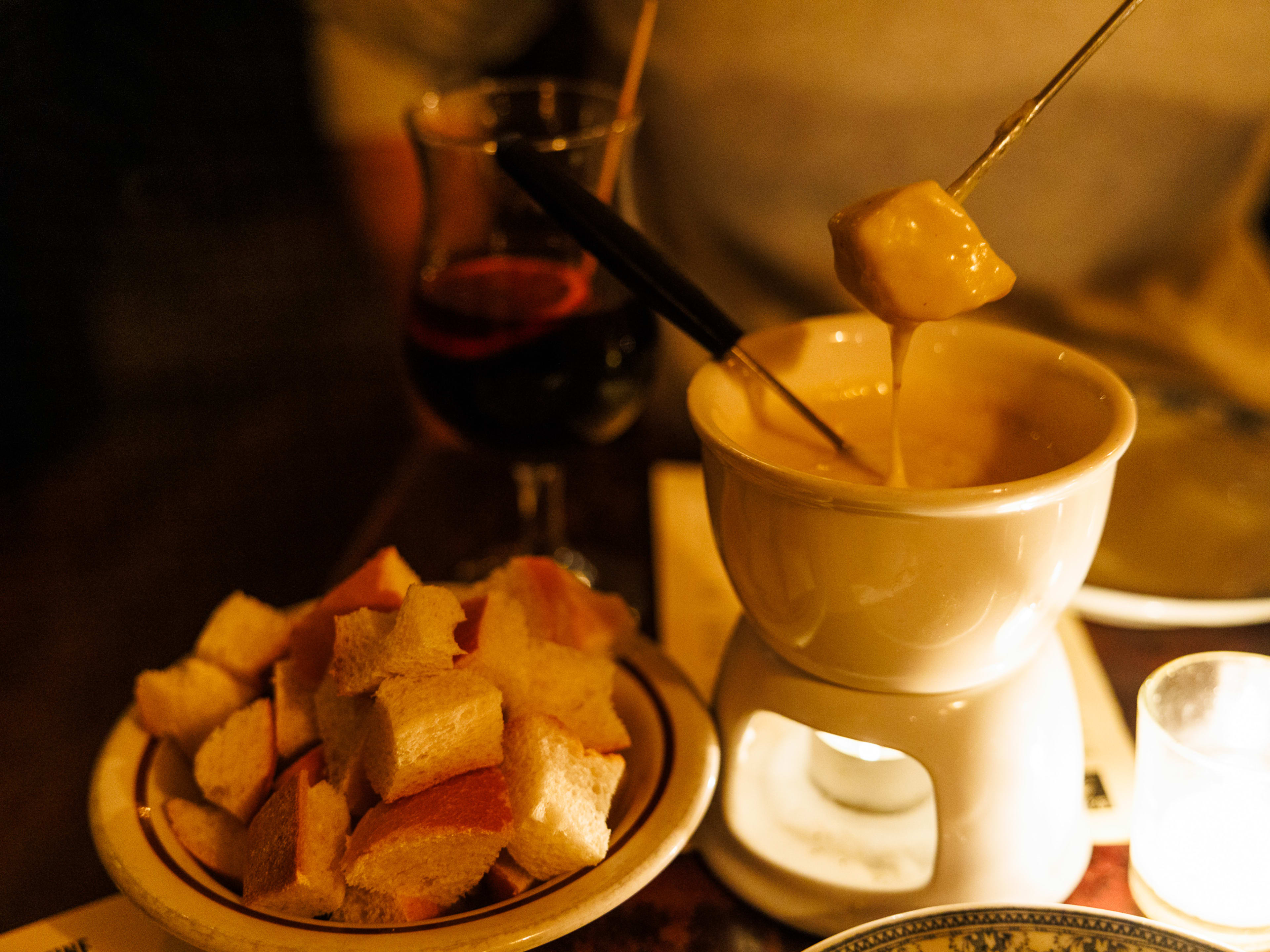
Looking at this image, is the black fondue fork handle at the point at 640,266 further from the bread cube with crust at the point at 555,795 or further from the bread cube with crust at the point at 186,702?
the bread cube with crust at the point at 186,702

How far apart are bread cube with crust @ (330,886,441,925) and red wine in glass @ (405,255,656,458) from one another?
45 cm

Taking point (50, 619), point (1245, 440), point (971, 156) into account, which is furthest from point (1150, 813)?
point (50, 619)

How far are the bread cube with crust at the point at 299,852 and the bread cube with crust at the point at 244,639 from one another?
125mm

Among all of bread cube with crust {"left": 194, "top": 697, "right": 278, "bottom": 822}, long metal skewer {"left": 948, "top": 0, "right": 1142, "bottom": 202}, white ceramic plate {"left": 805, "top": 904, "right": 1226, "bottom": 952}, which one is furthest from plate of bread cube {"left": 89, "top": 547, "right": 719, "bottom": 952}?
long metal skewer {"left": 948, "top": 0, "right": 1142, "bottom": 202}

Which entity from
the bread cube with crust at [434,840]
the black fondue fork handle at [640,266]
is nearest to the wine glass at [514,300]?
the black fondue fork handle at [640,266]

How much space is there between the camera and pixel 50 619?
4.85ft

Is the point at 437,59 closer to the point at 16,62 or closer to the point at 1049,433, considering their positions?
the point at 1049,433

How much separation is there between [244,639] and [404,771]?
20cm

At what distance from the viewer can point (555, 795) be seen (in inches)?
22.0

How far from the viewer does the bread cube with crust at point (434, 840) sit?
545 mm

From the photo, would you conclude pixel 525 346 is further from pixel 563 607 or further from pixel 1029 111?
pixel 1029 111

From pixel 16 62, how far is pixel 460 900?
2876 mm

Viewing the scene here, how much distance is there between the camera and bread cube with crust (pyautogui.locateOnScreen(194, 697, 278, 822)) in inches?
24.4

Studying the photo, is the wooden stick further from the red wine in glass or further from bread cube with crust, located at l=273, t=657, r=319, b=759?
bread cube with crust, located at l=273, t=657, r=319, b=759
